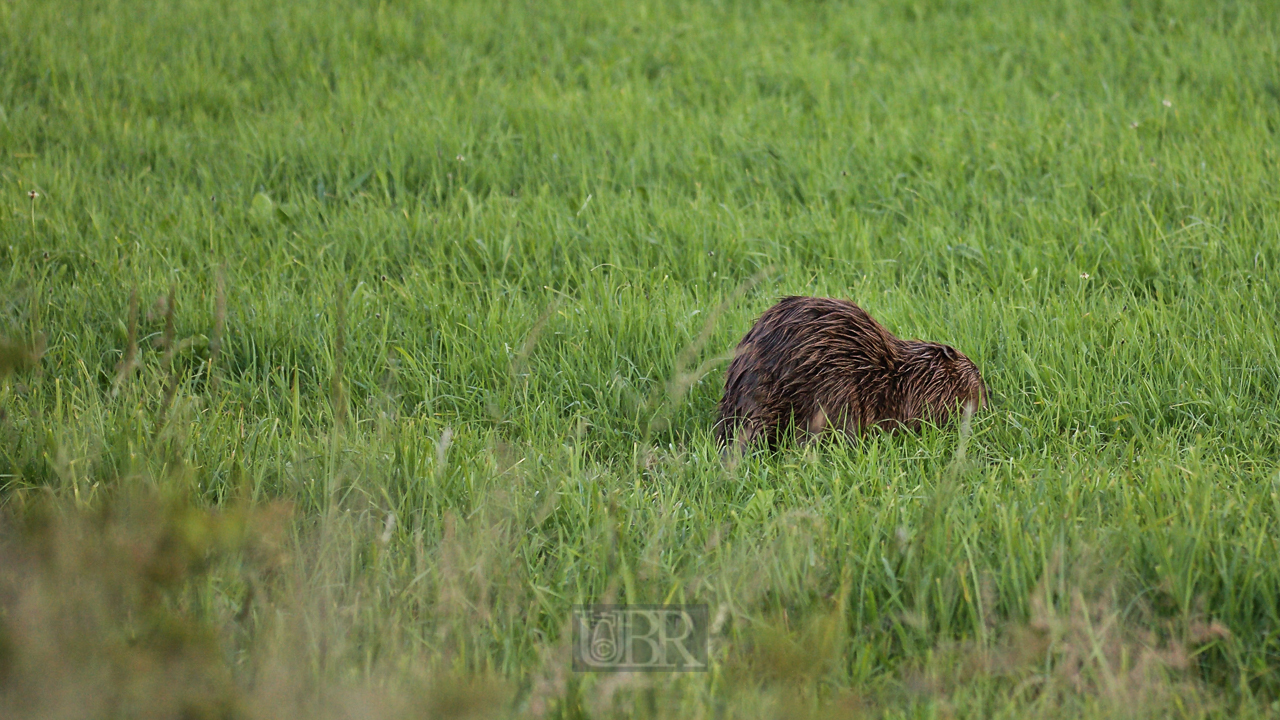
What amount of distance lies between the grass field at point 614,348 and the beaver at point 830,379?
11 cm

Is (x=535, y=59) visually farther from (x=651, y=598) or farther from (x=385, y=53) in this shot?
(x=651, y=598)

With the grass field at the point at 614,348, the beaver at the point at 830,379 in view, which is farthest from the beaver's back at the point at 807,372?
the grass field at the point at 614,348

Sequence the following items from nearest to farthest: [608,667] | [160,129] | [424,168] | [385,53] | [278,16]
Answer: [608,667] → [424,168] → [160,129] → [385,53] → [278,16]

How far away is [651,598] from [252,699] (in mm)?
963

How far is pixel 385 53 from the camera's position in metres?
6.84

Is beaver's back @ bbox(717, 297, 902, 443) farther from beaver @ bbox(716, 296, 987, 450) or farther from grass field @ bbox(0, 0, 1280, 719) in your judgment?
grass field @ bbox(0, 0, 1280, 719)

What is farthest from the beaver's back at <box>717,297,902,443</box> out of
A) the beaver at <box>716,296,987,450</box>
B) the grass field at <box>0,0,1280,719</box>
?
the grass field at <box>0,0,1280,719</box>

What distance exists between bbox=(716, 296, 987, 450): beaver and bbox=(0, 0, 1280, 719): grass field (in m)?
0.11

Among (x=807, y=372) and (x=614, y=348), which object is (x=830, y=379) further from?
(x=614, y=348)

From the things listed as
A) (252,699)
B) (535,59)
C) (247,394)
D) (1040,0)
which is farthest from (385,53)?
(252,699)

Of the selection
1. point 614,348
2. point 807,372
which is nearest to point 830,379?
point 807,372

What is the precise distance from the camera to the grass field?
2033mm

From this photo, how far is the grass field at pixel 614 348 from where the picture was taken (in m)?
2.03

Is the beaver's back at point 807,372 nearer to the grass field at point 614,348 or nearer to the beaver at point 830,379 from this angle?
the beaver at point 830,379
